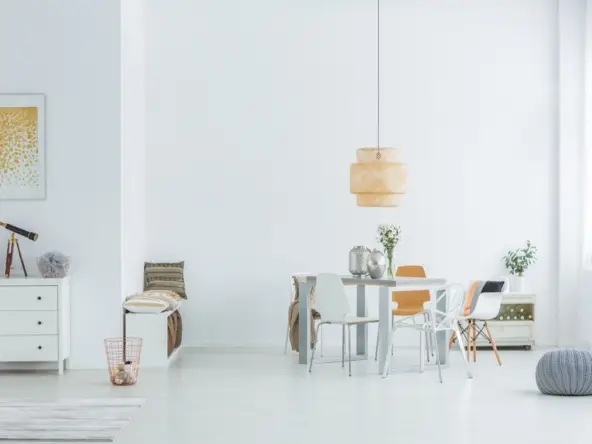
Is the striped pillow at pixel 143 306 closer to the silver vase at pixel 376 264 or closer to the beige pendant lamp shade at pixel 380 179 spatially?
the silver vase at pixel 376 264

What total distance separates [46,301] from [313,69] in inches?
139

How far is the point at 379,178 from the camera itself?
8320 mm

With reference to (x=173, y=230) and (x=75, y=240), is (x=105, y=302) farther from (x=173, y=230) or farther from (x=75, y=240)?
(x=173, y=230)

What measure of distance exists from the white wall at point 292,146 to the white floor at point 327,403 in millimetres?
1180

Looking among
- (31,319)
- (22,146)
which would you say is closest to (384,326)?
(31,319)

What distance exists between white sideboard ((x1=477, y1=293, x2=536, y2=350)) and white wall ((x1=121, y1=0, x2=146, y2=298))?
3.27 meters

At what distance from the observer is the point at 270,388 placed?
24.5 feet

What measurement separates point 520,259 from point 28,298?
458cm

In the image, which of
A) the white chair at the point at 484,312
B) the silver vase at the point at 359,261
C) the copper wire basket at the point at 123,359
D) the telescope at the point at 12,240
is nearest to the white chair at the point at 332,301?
the silver vase at the point at 359,261

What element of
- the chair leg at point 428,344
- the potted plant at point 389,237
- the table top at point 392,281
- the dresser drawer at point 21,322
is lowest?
the chair leg at point 428,344

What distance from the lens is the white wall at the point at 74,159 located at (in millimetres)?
8477

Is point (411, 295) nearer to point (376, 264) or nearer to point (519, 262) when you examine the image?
point (376, 264)

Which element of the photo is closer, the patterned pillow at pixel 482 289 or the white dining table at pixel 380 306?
the white dining table at pixel 380 306

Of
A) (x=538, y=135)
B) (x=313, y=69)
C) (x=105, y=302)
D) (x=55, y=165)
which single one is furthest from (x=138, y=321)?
(x=538, y=135)
